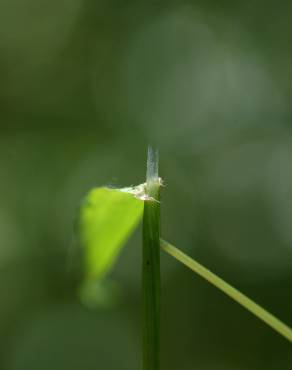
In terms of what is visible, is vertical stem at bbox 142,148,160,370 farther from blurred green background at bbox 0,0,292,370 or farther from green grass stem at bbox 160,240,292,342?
blurred green background at bbox 0,0,292,370

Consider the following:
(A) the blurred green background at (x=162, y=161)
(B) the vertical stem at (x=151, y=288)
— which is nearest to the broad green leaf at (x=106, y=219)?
(B) the vertical stem at (x=151, y=288)

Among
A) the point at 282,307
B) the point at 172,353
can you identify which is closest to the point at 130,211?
the point at 282,307

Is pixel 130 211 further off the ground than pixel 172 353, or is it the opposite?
pixel 130 211

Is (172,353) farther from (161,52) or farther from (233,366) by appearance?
(161,52)

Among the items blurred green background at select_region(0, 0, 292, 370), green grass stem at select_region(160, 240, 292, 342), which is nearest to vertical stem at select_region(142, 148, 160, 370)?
green grass stem at select_region(160, 240, 292, 342)

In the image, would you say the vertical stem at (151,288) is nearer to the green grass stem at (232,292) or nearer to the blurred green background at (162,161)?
the green grass stem at (232,292)

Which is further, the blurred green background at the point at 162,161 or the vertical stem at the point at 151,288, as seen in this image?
the blurred green background at the point at 162,161
